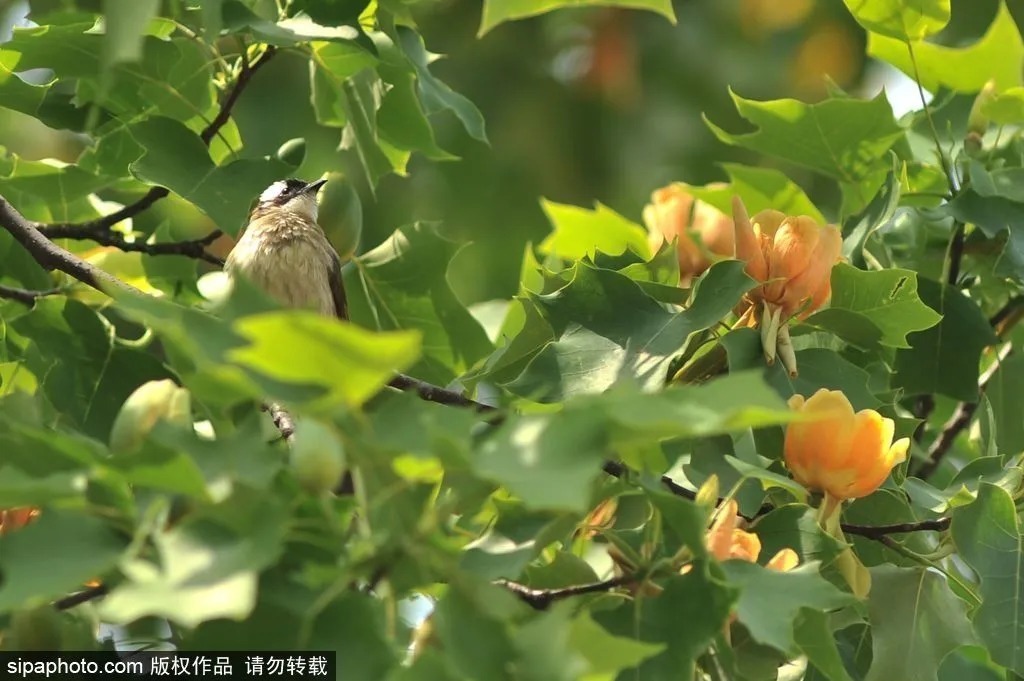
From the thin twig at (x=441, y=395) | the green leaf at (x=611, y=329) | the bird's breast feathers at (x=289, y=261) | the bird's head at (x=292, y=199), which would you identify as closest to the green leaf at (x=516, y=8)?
the green leaf at (x=611, y=329)

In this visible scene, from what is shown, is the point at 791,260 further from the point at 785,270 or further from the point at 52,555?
the point at 52,555

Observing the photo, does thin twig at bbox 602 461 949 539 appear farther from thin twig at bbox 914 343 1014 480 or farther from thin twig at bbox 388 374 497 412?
thin twig at bbox 914 343 1014 480

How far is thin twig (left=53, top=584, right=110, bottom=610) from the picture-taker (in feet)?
7.37

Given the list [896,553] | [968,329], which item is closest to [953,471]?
[968,329]

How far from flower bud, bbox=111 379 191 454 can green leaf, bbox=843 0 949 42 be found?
2300 millimetres

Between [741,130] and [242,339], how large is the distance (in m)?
7.46

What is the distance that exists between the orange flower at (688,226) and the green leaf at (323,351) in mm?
1993

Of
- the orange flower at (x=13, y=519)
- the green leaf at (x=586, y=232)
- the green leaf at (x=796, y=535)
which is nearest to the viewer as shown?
the orange flower at (x=13, y=519)

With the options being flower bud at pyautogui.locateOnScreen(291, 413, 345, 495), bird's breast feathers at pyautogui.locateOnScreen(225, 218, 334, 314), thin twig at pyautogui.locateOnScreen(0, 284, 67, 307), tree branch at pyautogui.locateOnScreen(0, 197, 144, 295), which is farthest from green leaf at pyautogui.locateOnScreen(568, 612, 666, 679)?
bird's breast feathers at pyautogui.locateOnScreen(225, 218, 334, 314)

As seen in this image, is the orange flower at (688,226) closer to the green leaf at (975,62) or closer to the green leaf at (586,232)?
the green leaf at (586,232)

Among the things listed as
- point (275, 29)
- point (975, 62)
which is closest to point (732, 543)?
point (275, 29)

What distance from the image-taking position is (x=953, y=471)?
4.30m

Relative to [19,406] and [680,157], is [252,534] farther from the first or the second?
[680,157]

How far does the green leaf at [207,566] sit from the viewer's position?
66.9 inches
